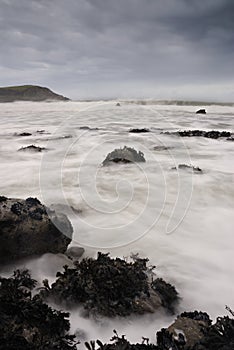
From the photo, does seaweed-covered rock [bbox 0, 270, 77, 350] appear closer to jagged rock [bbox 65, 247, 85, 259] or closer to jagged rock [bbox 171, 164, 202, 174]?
jagged rock [bbox 65, 247, 85, 259]

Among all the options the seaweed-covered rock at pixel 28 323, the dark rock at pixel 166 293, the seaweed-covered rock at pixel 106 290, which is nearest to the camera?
the seaweed-covered rock at pixel 28 323

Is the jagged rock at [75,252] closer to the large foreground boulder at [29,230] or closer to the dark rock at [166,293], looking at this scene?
the large foreground boulder at [29,230]

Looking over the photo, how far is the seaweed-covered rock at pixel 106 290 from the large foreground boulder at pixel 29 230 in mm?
448

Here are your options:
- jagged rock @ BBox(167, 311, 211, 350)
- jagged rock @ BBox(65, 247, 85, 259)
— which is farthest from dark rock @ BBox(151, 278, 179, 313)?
jagged rock @ BBox(65, 247, 85, 259)

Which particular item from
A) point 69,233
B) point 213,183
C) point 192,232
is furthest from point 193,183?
point 69,233

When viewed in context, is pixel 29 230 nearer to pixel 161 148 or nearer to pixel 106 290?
pixel 106 290

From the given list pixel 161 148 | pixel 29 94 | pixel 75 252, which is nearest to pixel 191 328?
pixel 75 252

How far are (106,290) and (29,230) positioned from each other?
1.02 metres

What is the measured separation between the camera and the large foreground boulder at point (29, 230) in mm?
2898

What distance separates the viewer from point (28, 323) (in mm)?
2041

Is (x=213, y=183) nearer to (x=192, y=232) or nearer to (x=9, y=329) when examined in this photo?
(x=192, y=232)

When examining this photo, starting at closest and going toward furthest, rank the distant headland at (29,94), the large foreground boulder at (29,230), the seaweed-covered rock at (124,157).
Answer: the large foreground boulder at (29,230)
the seaweed-covered rock at (124,157)
the distant headland at (29,94)

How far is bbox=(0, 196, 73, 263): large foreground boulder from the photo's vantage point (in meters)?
2.90

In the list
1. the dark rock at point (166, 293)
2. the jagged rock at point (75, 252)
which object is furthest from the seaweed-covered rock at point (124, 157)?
the dark rock at point (166, 293)
